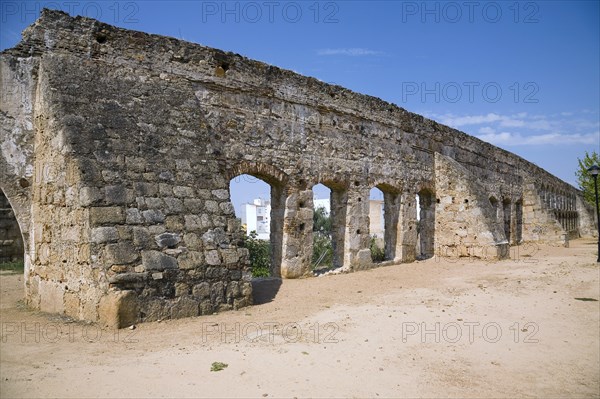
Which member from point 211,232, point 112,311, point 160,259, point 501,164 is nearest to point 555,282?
point 211,232

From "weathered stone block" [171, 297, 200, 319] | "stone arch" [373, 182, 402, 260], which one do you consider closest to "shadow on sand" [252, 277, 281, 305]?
"weathered stone block" [171, 297, 200, 319]

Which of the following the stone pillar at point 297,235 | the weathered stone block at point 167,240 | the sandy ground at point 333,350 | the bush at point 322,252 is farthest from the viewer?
the bush at point 322,252

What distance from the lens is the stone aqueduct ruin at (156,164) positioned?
5.54 metres

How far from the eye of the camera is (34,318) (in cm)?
581

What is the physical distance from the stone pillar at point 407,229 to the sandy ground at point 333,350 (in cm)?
491

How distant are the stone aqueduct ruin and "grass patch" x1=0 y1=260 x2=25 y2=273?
581cm

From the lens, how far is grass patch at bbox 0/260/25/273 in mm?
11559

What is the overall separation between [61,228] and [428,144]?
1066cm

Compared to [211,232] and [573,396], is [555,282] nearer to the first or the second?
[573,396]

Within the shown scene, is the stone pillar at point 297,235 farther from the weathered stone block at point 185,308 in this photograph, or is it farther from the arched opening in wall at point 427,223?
the arched opening in wall at point 427,223

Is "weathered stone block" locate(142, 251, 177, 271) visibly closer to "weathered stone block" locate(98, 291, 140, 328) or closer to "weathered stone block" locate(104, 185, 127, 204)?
"weathered stone block" locate(98, 291, 140, 328)

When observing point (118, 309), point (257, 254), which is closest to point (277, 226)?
point (257, 254)

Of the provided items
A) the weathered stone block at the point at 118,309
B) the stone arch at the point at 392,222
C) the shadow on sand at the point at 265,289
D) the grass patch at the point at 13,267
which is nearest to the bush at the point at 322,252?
the stone arch at the point at 392,222

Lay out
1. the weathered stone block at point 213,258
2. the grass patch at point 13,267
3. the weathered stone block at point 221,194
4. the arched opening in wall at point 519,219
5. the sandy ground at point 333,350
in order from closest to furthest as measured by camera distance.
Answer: the sandy ground at point 333,350 → the weathered stone block at point 213,258 → the weathered stone block at point 221,194 → the grass patch at point 13,267 → the arched opening in wall at point 519,219
